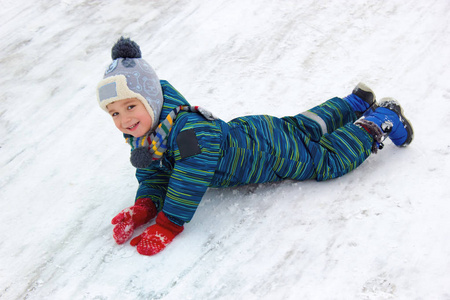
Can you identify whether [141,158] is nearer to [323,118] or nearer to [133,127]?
[133,127]

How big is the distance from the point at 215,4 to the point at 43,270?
2.59 meters

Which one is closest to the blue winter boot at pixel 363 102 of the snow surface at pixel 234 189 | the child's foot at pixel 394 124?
the child's foot at pixel 394 124

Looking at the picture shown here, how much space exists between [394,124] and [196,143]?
3.04 feet

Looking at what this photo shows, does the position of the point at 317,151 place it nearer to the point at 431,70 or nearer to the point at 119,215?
the point at 119,215

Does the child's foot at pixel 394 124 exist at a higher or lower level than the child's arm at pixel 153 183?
lower

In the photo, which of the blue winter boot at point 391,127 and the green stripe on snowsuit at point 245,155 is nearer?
the green stripe on snowsuit at point 245,155

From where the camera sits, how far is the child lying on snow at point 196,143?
1728mm

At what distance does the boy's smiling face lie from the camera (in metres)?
1.71

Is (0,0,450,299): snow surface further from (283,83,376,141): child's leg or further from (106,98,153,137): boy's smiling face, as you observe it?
(106,98,153,137): boy's smiling face

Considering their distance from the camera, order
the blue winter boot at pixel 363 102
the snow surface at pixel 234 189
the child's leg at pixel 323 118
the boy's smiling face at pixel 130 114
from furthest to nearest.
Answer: the blue winter boot at pixel 363 102, the child's leg at pixel 323 118, the boy's smiling face at pixel 130 114, the snow surface at pixel 234 189

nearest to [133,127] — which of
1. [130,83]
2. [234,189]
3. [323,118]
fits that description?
[130,83]

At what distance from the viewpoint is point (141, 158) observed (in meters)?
1.74

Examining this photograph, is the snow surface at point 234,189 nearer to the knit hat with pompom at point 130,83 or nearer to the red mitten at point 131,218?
the red mitten at point 131,218

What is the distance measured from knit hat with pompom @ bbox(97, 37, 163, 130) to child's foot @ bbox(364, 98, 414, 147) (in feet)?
3.30
